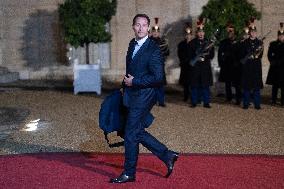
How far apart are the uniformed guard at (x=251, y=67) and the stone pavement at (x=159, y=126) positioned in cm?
32

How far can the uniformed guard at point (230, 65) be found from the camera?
12.8 m

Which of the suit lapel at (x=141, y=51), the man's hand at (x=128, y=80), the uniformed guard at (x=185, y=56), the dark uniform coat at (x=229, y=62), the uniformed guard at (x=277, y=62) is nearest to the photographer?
the man's hand at (x=128, y=80)

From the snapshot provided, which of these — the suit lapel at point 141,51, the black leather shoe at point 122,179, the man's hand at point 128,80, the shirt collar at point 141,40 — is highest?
the shirt collar at point 141,40

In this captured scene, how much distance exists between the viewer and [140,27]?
6.16 metres

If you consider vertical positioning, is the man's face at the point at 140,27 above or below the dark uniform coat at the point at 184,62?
above

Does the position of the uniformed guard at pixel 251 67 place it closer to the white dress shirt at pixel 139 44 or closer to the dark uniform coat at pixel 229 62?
the dark uniform coat at pixel 229 62

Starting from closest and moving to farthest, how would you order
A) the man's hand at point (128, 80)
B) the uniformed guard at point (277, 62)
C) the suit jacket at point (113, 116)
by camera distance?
1. the man's hand at point (128, 80)
2. the suit jacket at point (113, 116)
3. the uniformed guard at point (277, 62)

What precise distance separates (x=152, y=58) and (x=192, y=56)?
6.57 m

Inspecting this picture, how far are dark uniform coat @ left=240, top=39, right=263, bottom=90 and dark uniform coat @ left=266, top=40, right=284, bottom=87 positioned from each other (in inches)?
22.5

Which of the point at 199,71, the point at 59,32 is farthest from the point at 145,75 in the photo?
the point at 59,32

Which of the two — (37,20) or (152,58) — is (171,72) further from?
(152,58)

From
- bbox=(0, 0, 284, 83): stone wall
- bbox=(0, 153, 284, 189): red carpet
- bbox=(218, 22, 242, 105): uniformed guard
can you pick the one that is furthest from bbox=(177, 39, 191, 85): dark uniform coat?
bbox=(0, 153, 284, 189): red carpet

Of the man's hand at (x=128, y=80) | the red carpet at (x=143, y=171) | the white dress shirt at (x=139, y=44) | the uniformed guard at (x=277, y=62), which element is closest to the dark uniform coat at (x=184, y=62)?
the uniformed guard at (x=277, y=62)

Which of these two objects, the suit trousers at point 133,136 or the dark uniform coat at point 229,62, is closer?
the suit trousers at point 133,136
